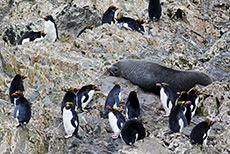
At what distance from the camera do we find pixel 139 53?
48.2 ft

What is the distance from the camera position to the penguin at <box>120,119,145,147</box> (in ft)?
28.0

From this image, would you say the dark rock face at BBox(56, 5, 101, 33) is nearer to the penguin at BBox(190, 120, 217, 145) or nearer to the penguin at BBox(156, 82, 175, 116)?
the penguin at BBox(156, 82, 175, 116)

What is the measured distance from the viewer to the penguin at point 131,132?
28.0 ft

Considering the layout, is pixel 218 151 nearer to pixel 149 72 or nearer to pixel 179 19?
pixel 149 72

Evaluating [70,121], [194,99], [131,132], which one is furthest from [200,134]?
[70,121]

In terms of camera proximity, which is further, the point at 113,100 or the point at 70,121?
the point at 113,100

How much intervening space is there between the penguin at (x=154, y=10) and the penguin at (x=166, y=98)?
6.54m

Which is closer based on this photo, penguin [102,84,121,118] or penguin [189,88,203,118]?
penguin [189,88,203,118]

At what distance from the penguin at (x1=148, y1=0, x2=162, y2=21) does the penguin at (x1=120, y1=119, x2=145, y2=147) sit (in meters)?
9.07

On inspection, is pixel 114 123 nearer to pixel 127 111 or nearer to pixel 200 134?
pixel 127 111

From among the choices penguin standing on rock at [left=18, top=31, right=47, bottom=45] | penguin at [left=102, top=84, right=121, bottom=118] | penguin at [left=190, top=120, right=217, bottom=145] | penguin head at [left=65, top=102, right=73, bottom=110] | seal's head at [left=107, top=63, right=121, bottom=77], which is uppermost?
penguin standing on rock at [left=18, top=31, right=47, bottom=45]

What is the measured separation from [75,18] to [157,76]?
827 centimetres

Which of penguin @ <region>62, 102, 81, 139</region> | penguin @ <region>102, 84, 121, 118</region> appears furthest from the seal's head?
penguin @ <region>62, 102, 81, 139</region>

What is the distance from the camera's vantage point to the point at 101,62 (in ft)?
46.2
